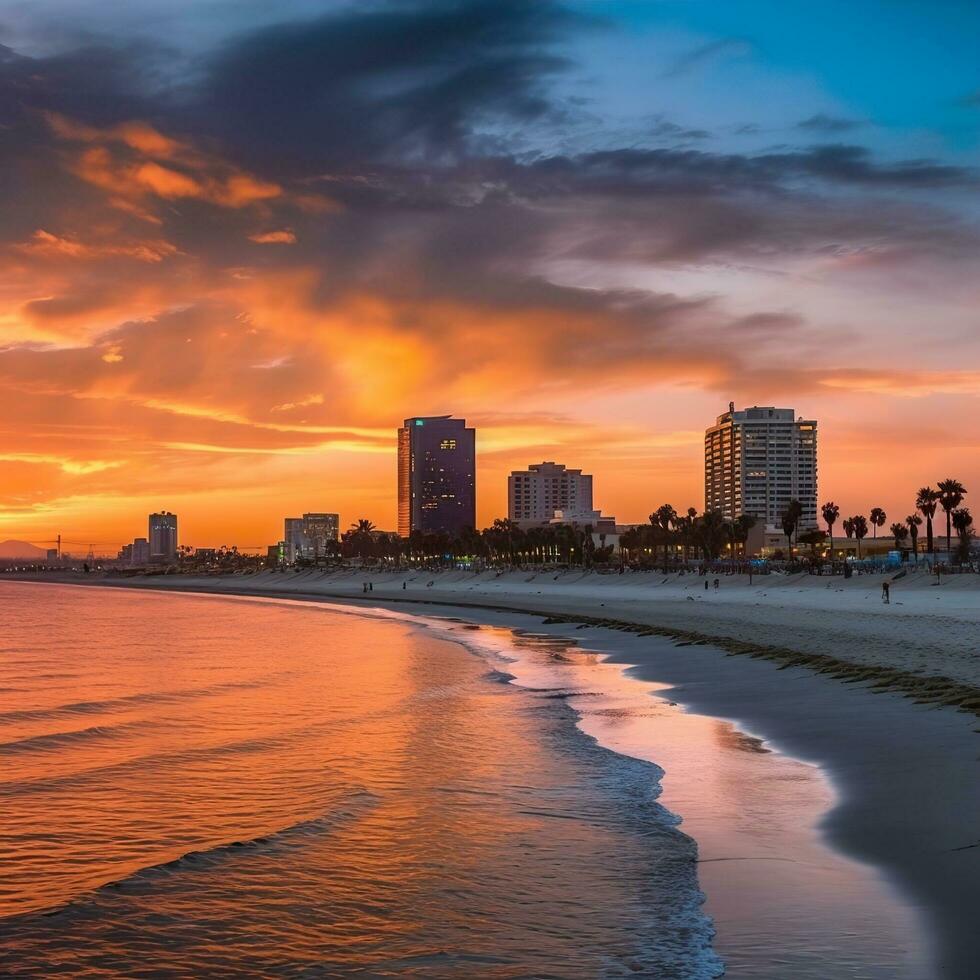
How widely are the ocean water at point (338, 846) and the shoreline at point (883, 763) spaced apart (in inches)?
82.2

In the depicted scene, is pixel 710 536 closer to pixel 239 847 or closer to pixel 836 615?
pixel 836 615

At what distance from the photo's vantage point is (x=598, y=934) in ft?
32.4

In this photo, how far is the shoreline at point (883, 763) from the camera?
34.1 feet

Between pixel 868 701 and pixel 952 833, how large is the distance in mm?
12366

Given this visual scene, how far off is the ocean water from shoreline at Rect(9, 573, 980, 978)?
2.09 m

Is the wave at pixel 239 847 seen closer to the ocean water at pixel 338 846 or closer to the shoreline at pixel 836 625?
the ocean water at pixel 338 846

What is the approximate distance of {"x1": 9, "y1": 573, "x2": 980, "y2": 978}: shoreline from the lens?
10.4 m

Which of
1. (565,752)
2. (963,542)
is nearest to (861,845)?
(565,752)

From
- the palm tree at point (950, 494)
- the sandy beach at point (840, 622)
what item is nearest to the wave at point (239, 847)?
the sandy beach at point (840, 622)

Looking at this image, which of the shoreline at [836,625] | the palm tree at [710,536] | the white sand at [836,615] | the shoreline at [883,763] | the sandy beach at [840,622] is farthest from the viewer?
the palm tree at [710,536]

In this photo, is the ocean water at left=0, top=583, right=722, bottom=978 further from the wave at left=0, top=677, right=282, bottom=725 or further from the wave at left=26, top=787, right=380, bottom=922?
the wave at left=0, top=677, right=282, bottom=725

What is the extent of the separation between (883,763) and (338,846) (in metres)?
8.88

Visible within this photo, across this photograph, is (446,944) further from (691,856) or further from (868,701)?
(868,701)

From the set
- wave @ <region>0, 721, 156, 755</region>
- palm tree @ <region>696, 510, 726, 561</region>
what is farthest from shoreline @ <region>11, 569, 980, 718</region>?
palm tree @ <region>696, 510, 726, 561</region>
